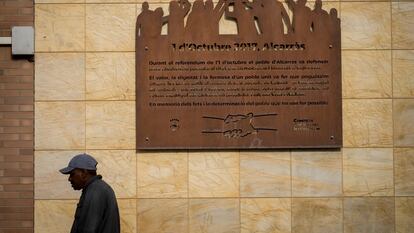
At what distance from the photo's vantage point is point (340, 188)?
22.5ft

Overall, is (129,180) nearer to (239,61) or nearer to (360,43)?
(239,61)

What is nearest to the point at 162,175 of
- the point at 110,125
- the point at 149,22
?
the point at 110,125

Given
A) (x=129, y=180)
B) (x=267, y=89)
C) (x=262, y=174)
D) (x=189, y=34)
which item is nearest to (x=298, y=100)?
(x=267, y=89)

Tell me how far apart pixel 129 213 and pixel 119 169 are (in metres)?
0.45

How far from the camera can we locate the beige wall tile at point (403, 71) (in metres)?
6.93

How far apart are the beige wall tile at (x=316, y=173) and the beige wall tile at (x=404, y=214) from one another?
1.98 feet

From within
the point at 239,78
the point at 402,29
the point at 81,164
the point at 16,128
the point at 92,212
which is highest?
the point at 402,29

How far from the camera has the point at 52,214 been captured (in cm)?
685

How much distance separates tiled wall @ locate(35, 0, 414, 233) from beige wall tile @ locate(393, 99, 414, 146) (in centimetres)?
1

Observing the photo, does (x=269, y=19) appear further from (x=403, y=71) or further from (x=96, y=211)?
(x=96, y=211)

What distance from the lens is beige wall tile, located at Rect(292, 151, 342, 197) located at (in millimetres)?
6844

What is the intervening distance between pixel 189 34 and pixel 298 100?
4.16 ft

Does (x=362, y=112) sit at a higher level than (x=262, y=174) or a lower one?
higher

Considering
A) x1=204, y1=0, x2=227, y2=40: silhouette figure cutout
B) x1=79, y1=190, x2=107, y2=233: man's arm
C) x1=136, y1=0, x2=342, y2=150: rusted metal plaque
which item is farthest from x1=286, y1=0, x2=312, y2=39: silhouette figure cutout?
x1=79, y1=190, x2=107, y2=233: man's arm
